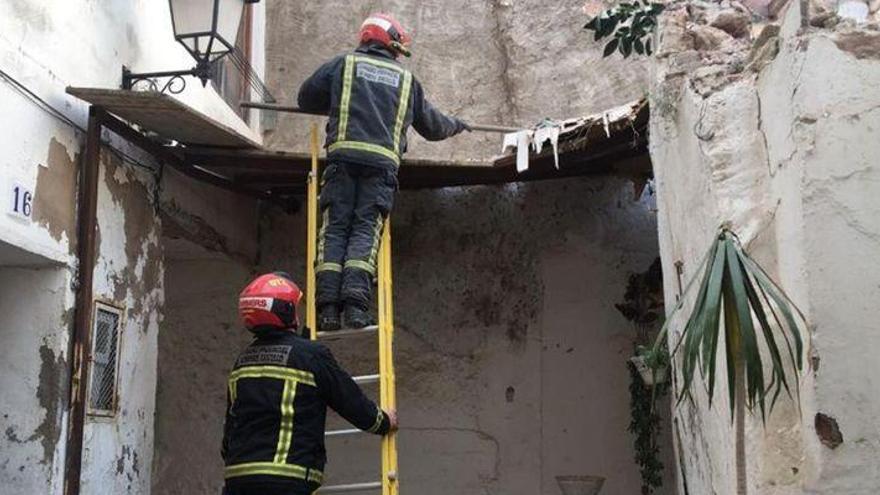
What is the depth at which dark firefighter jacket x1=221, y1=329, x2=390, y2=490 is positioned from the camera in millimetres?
3939

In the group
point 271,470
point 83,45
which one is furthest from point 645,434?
point 83,45

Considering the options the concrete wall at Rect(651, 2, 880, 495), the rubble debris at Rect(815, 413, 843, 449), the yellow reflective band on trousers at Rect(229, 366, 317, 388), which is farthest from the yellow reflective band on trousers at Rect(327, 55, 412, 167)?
the rubble debris at Rect(815, 413, 843, 449)

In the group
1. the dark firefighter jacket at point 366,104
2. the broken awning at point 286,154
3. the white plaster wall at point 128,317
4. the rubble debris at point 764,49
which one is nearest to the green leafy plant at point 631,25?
the broken awning at point 286,154

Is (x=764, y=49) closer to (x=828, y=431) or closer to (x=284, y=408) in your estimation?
(x=828, y=431)

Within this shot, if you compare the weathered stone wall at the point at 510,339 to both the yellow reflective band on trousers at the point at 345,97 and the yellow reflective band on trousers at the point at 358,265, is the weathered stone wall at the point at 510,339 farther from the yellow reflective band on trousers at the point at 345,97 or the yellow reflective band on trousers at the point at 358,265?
the yellow reflective band on trousers at the point at 358,265

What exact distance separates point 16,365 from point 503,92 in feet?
12.4

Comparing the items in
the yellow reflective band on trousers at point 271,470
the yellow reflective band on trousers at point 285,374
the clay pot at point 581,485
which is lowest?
the clay pot at point 581,485

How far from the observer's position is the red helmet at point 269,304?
409cm

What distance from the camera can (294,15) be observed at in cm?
729

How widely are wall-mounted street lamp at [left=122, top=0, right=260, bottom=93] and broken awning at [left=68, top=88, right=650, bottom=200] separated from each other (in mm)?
227

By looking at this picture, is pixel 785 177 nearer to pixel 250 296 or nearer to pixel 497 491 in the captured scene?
pixel 250 296

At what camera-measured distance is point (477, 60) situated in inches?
283

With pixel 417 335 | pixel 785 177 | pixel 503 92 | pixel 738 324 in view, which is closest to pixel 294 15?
pixel 503 92

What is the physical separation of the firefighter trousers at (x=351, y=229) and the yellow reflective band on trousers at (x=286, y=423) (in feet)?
2.47
